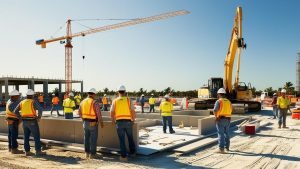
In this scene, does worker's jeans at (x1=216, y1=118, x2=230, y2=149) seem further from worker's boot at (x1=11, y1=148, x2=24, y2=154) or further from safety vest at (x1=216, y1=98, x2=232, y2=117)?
worker's boot at (x1=11, y1=148, x2=24, y2=154)

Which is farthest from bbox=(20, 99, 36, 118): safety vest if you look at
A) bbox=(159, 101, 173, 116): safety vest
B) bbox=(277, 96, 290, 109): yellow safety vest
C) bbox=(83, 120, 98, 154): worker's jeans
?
bbox=(277, 96, 290, 109): yellow safety vest

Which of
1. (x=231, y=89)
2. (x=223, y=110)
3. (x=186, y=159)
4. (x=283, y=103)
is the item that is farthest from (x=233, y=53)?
(x=186, y=159)

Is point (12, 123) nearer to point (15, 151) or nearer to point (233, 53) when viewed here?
point (15, 151)

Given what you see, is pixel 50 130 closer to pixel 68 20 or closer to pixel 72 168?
pixel 72 168

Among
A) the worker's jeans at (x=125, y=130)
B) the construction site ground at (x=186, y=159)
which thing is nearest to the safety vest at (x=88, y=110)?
the worker's jeans at (x=125, y=130)

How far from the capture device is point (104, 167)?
22.8ft

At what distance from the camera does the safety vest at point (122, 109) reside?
779 cm

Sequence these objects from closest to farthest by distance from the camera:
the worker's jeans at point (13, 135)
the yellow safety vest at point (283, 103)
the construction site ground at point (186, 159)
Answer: the construction site ground at point (186, 159) → the worker's jeans at point (13, 135) → the yellow safety vest at point (283, 103)

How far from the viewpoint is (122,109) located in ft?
25.6

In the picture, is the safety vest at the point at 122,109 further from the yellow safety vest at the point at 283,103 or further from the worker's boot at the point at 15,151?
the yellow safety vest at the point at 283,103

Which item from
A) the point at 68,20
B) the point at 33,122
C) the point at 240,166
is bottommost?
the point at 240,166

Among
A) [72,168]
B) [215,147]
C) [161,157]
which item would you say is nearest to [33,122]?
[72,168]

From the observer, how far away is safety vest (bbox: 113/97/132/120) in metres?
7.79

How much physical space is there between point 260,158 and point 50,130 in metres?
6.48
